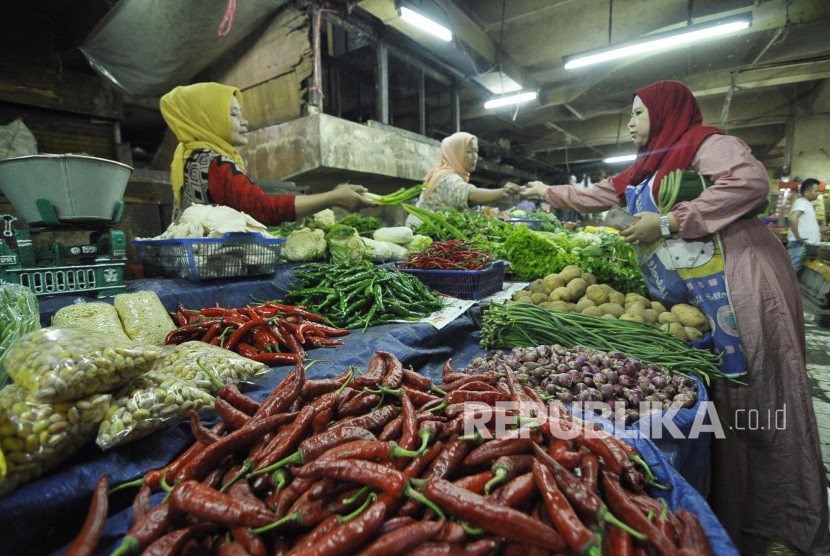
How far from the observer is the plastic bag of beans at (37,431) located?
1.20 meters

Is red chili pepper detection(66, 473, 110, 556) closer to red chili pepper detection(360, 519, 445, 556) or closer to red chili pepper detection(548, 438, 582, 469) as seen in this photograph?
red chili pepper detection(360, 519, 445, 556)

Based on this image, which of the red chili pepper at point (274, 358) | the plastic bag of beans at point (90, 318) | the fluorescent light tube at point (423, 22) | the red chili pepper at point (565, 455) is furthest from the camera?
the fluorescent light tube at point (423, 22)

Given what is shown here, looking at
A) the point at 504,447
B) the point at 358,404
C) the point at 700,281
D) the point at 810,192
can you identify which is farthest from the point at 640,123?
the point at 810,192

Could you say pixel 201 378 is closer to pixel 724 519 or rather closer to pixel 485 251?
pixel 485 251

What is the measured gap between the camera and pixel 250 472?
1.37m

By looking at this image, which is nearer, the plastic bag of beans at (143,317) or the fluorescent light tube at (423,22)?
the plastic bag of beans at (143,317)

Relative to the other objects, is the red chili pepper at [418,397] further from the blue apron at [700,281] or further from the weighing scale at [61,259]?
the blue apron at [700,281]

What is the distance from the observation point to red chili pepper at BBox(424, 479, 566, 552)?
1089 mm

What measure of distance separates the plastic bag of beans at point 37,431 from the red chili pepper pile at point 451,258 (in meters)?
3.00

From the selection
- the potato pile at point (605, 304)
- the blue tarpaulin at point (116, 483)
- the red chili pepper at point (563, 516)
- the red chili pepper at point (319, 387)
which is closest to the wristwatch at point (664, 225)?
the potato pile at point (605, 304)

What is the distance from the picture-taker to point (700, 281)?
127 inches

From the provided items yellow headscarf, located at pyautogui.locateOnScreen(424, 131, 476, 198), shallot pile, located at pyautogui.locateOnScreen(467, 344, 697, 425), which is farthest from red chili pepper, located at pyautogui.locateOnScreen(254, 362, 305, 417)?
yellow headscarf, located at pyautogui.locateOnScreen(424, 131, 476, 198)

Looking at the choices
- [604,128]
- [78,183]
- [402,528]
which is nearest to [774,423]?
[402,528]

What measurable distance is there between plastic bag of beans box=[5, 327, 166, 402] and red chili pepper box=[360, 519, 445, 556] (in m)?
1.07
